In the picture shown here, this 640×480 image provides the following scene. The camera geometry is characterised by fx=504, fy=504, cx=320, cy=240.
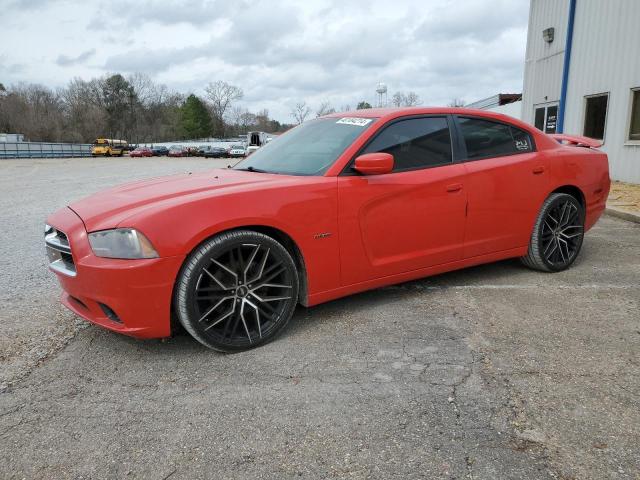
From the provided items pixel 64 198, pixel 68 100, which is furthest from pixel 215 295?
pixel 68 100

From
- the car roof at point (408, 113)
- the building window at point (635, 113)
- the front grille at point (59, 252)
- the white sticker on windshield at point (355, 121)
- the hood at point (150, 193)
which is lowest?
the front grille at point (59, 252)

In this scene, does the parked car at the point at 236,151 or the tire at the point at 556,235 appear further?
the parked car at the point at 236,151

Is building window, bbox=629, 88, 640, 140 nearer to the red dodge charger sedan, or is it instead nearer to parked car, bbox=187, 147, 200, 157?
the red dodge charger sedan

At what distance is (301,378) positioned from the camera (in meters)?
2.70

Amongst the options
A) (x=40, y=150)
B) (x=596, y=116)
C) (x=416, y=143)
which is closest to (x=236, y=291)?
(x=416, y=143)

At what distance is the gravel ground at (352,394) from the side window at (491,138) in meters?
1.16

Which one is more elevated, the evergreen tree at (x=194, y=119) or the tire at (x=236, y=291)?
Answer: the evergreen tree at (x=194, y=119)

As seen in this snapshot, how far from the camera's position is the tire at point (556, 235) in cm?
442

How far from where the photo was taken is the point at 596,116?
12164mm

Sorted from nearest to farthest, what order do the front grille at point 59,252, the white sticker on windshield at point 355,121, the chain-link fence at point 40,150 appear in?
the front grille at point 59,252
the white sticker on windshield at point 355,121
the chain-link fence at point 40,150

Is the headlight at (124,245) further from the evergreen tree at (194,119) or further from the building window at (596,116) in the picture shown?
Result: the evergreen tree at (194,119)

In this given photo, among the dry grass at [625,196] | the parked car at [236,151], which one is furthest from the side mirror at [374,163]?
the parked car at [236,151]

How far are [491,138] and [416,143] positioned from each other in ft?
2.68

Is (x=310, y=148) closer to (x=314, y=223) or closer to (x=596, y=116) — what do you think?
(x=314, y=223)
